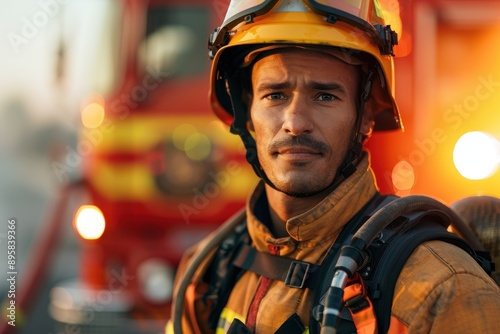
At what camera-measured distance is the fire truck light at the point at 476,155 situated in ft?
16.4

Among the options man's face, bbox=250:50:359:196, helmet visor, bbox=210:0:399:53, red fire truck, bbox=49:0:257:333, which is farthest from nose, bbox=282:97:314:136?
red fire truck, bbox=49:0:257:333

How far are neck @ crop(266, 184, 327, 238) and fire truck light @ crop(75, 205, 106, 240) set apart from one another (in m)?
3.39

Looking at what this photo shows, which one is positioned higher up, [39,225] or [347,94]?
[347,94]

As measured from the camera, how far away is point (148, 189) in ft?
18.9

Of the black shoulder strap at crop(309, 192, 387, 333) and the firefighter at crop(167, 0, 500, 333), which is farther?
the firefighter at crop(167, 0, 500, 333)

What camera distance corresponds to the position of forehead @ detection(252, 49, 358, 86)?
2438 millimetres

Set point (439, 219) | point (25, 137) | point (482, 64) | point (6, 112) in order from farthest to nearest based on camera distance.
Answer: point (25, 137) < point (6, 112) < point (482, 64) < point (439, 219)

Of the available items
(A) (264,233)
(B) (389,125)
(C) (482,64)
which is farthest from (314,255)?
(C) (482,64)

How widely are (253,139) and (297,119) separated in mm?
476

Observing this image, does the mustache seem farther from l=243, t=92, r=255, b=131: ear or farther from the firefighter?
l=243, t=92, r=255, b=131: ear

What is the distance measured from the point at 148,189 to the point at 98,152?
48cm

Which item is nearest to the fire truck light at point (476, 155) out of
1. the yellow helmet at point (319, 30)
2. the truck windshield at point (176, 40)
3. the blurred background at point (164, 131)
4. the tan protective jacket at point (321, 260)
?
the blurred background at point (164, 131)

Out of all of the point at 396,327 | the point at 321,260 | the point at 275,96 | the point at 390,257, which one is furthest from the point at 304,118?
the point at 396,327

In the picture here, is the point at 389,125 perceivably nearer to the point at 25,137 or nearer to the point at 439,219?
the point at 439,219
